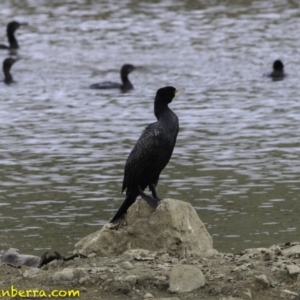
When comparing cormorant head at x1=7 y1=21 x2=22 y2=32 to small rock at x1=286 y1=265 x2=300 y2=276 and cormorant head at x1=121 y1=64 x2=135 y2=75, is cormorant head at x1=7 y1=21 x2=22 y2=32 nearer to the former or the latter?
cormorant head at x1=121 y1=64 x2=135 y2=75

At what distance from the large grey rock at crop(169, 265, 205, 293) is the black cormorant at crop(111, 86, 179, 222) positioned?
1.51m

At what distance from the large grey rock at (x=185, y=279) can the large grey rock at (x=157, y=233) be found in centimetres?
126

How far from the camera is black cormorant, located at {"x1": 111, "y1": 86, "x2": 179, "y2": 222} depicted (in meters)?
9.65

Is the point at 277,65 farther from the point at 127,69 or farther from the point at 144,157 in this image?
the point at 144,157

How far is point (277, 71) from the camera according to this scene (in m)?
22.3

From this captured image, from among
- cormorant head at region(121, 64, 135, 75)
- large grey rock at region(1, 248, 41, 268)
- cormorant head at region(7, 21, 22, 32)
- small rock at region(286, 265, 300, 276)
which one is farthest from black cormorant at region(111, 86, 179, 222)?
cormorant head at region(7, 21, 22, 32)

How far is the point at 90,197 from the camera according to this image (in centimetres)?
1294

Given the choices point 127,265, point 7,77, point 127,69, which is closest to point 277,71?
point 127,69

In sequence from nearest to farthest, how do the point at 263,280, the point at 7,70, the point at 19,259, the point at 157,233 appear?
1. the point at 263,280
2. the point at 157,233
3. the point at 19,259
4. the point at 7,70

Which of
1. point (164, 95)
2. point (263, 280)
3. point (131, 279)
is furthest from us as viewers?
point (164, 95)

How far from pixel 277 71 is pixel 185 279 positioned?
575 inches

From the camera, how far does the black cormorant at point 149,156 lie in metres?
9.65

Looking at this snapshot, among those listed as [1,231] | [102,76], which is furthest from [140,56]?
[1,231]

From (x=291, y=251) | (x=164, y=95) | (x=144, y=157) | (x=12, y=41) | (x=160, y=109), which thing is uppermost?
(x=164, y=95)
